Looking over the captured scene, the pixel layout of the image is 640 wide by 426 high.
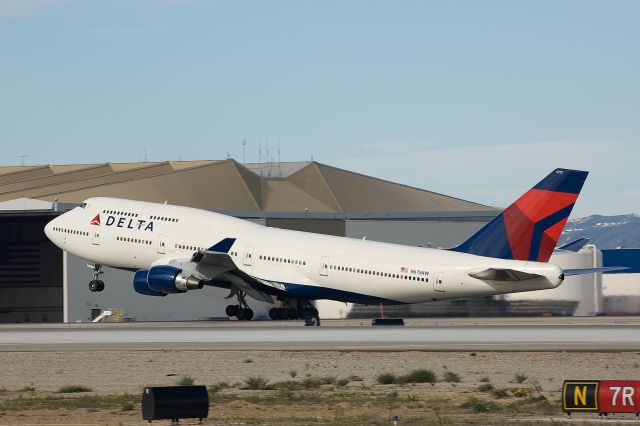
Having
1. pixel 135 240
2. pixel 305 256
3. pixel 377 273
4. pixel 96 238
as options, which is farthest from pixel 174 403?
pixel 96 238

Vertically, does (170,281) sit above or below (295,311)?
above

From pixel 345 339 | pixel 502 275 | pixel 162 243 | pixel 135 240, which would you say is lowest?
pixel 345 339

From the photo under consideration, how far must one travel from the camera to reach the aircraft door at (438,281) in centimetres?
6378

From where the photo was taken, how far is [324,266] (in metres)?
67.5

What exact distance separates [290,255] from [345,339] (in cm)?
1774

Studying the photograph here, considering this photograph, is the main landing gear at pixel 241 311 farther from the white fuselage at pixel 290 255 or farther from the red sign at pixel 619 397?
the red sign at pixel 619 397

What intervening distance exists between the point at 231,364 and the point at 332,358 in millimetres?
3877

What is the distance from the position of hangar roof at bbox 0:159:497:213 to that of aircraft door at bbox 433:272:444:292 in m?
36.4

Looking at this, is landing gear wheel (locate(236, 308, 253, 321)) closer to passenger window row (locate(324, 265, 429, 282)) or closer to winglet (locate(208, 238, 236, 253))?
winglet (locate(208, 238, 236, 253))

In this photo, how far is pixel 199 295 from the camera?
3445 inches

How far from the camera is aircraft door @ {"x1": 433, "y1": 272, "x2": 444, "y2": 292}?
63781 millimetres

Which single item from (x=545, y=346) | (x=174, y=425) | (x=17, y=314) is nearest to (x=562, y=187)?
(x=545, y=346)

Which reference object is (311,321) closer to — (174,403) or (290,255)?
(290,255)

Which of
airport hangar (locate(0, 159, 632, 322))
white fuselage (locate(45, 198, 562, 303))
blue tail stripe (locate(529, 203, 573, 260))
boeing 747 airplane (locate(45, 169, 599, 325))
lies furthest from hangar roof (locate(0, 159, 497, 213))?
blue tail stripe (locate(529, 203, 573, 260))
